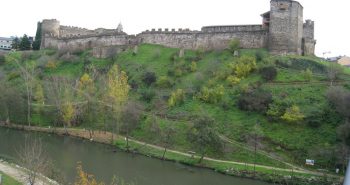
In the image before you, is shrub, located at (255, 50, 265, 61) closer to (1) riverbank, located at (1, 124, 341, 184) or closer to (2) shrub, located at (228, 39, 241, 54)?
(2) shrub, located at (228, 39, 241, 54)

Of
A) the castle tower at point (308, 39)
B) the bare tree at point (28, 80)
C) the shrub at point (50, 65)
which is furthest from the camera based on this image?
the shrub at point (50, 65)

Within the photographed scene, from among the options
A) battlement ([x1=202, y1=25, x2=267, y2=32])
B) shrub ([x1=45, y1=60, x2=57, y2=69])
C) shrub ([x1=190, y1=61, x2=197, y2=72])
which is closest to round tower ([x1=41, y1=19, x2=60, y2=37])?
shrub ([x1=45, y1=60, x2=57, y2=69])

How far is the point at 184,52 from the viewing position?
219ft

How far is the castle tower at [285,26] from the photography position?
184ft

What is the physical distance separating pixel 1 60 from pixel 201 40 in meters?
39.1

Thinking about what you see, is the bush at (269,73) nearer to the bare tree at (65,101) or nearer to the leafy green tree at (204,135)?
the leafy green tree at (204,135)

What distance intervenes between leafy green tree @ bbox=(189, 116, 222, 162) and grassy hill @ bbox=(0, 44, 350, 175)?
1665mm

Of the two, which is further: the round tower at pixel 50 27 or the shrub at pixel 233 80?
the round tower at pixel 50 27

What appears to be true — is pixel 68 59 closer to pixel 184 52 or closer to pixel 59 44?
pixel 59 44

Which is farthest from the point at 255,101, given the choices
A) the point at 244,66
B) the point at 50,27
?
the point at 50,27

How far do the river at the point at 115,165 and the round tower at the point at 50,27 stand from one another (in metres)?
43.3

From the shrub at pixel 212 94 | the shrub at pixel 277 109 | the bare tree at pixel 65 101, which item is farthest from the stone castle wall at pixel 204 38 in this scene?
the bare tree at pixel 65 101

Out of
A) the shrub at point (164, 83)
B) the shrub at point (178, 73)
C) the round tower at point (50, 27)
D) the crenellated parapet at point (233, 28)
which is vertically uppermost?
the round tower at point (50, 27)

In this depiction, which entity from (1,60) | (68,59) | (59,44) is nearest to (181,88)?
(68,59)
